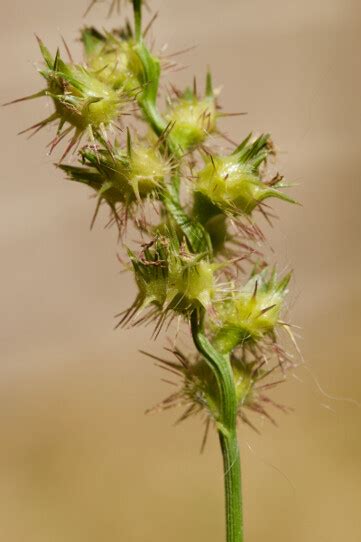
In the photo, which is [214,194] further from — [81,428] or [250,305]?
[81,428]

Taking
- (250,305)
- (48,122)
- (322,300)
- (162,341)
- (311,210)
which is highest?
(311,210)

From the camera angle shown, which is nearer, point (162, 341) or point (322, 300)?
point (162, 341)

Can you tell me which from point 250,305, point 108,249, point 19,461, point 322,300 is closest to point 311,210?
point 322,300

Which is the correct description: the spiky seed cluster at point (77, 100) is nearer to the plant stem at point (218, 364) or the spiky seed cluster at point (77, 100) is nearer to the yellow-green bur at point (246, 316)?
the plant stem at point (218, 364)

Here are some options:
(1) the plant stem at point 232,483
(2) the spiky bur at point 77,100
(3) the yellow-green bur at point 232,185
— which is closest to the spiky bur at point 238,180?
(3) the yellow-green bur at point 232,185

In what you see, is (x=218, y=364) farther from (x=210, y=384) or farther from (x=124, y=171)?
(x=124, y=171)

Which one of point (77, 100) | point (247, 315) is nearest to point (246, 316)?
point (247, 315)

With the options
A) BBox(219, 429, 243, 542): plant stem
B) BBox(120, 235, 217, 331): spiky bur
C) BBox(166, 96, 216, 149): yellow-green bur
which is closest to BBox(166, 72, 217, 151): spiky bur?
BBox(166, 96, 216, 149): yellow-green bur
